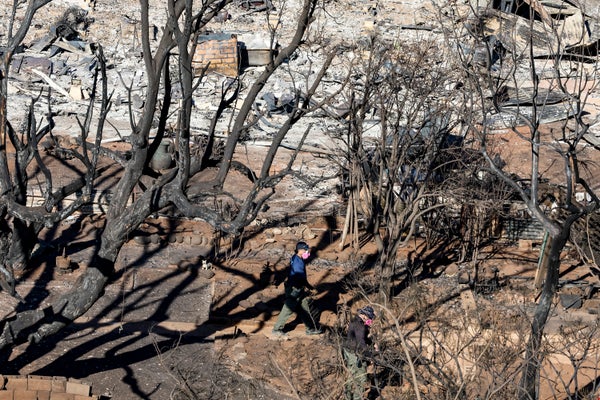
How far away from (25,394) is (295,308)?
3947 millimetres

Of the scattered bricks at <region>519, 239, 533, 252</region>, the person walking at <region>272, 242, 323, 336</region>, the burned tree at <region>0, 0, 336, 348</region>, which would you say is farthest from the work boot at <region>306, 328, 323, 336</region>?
the scattered bricks at <region>519, 239, 533, 252</region>

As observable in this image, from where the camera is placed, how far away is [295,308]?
12656mm

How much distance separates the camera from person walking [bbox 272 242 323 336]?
12.5 metres

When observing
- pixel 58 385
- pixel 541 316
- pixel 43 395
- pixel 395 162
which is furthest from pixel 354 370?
pixel 395 162

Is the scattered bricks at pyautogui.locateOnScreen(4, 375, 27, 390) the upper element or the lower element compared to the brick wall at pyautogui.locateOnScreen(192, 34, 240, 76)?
lower

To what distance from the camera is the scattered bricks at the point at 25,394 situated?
1005cm

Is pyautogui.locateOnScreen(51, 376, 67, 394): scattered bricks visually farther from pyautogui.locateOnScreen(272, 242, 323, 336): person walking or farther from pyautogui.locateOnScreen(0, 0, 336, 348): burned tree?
pyautogui.locateOnScreen(272, 242, 323, 336): person walking

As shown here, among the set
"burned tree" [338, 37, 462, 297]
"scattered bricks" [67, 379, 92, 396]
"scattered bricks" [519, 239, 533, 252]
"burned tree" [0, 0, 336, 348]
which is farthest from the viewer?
"scattered bricks" [519, 239, 533, 252]

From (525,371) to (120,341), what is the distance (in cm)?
558

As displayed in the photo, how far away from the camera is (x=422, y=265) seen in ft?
50.5

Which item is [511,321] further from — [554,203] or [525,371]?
[525,371]

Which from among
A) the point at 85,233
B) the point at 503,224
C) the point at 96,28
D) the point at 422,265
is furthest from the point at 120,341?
the point at 96,28

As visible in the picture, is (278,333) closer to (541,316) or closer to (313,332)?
(313,332)

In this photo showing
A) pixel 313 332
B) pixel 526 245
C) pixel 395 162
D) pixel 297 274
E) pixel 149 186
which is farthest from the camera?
Result: pixel 526 245
